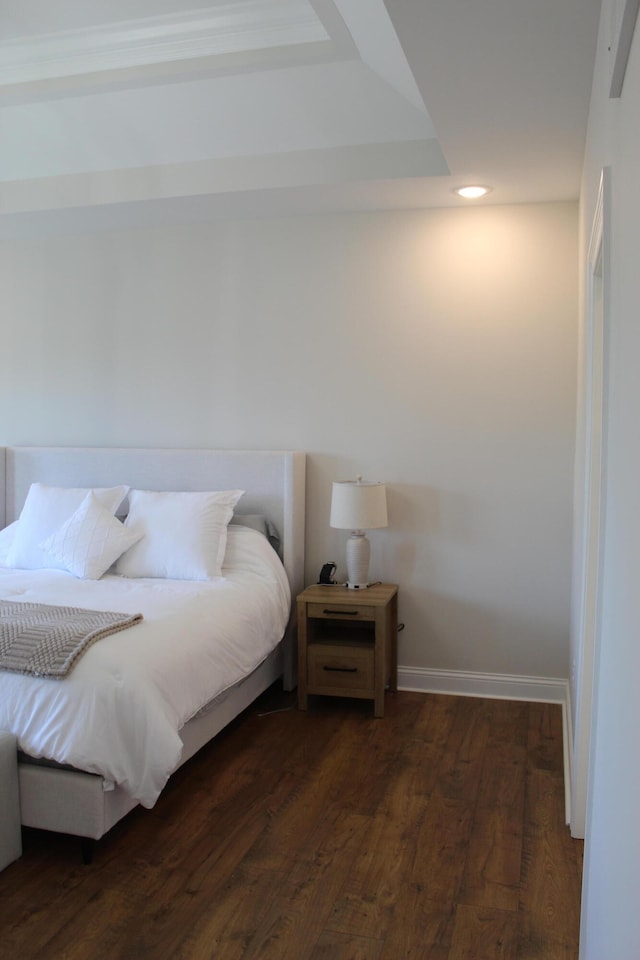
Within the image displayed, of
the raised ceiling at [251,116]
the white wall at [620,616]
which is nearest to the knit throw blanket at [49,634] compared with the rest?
the white wall at [620,616]

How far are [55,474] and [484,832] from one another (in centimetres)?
302

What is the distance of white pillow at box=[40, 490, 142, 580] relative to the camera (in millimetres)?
3805

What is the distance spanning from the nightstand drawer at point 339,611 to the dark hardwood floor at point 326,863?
53cm

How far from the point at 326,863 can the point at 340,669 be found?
1336mm

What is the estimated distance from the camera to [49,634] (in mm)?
2658

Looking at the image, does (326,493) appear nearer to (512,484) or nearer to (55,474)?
(512,484)

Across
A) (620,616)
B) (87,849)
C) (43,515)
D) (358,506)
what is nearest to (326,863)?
(87,849)

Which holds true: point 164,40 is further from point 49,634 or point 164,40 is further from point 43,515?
point 49,634

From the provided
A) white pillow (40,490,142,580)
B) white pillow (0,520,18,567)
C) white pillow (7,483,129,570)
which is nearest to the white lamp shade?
white pillow (40,490,142,580)

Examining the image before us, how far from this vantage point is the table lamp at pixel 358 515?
12.7 feet

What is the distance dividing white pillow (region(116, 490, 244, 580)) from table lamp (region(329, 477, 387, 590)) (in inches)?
20.7

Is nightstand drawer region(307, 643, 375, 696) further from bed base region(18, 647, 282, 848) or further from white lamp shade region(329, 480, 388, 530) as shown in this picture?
bed base region(18, 647, 282, 848)

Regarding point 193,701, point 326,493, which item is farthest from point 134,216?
point 193,701

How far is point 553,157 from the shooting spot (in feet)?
10.8
